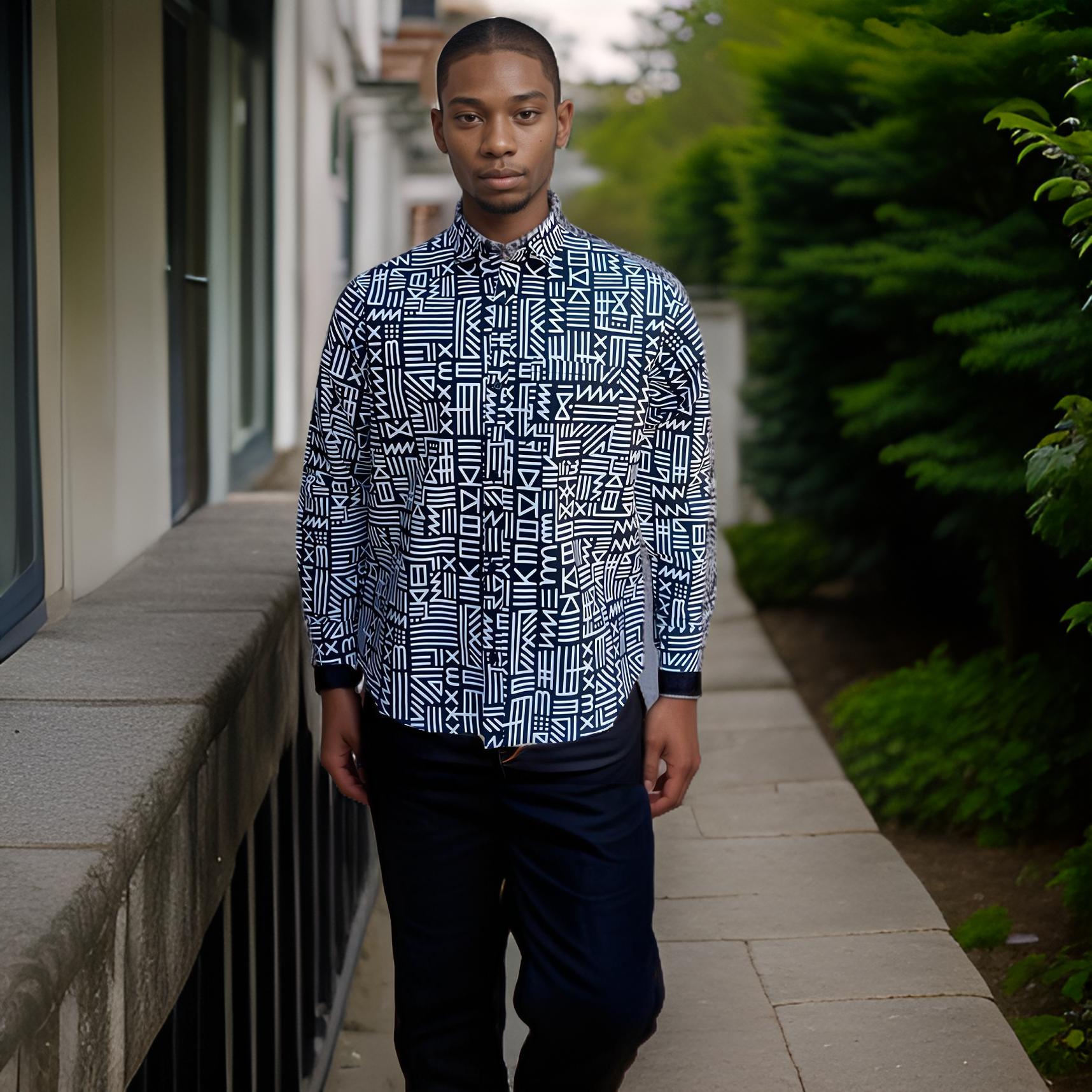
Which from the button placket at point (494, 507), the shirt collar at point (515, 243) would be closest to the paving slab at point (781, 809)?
the button placket at point (494, 507)

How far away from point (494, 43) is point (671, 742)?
106cm

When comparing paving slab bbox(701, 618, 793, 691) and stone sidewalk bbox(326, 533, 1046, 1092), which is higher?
stone sidewalk bbox(326, 533, 1046, 1092)

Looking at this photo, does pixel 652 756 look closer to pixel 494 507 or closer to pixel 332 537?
pixel 494 507

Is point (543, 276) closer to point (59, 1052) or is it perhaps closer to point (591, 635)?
point (591, 635)

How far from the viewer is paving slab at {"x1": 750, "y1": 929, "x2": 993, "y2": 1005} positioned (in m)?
3.45

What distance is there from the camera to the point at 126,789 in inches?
78.6

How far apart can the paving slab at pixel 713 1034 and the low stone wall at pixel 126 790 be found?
973 millimetres

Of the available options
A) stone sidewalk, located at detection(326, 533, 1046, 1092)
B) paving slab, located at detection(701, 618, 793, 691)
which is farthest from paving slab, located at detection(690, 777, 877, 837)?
paving slab, located at detection(701, 618, 793, 691)

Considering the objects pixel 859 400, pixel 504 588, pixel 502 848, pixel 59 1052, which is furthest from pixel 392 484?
pixel 859 400

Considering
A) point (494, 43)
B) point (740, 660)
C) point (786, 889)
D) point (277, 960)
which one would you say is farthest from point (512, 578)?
point (740, 660)

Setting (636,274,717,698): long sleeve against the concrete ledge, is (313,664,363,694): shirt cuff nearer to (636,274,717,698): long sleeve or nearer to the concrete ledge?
the concrete ledge

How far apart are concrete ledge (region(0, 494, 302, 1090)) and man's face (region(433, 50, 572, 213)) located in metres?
0.88

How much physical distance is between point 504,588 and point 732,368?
9.88 metres

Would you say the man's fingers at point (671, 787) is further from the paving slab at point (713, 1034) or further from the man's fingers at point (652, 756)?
the paving slab at point (713, 1034)
